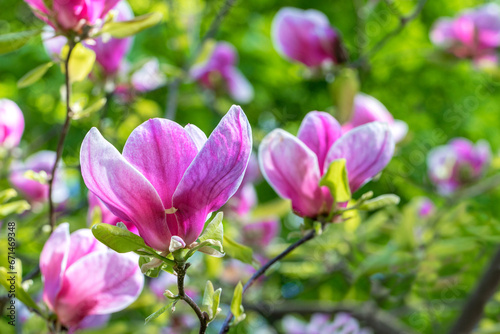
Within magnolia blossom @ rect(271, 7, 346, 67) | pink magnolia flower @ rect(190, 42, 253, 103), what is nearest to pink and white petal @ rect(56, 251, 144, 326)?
magnolia blossom @ rect(271, 7, 346, 67)

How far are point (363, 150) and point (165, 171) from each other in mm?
258

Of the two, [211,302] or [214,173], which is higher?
[214,173]

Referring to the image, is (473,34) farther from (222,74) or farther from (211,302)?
(211,302)

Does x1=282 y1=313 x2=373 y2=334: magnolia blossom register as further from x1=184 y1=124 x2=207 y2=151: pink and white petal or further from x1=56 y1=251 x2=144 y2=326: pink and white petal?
x1=184 y1=124 x2=207 y2=151: pink and white petal

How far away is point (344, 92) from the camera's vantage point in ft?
3.69

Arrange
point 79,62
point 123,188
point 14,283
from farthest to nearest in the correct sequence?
point 79,62 → point 14,283 → point 123,188

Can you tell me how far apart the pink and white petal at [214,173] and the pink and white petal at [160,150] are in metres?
0.02

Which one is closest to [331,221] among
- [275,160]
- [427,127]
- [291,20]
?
[275,160]

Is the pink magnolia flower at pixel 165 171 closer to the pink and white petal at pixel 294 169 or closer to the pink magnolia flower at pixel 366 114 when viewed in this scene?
the pink and white petal at pixel 294 169

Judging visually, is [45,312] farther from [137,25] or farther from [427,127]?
[427,127]

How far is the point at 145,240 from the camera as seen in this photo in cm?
48

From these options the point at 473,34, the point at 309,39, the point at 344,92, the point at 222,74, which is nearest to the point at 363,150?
the point at 344,92

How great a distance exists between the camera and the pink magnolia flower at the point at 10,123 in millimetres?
897

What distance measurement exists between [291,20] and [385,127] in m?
0.72
